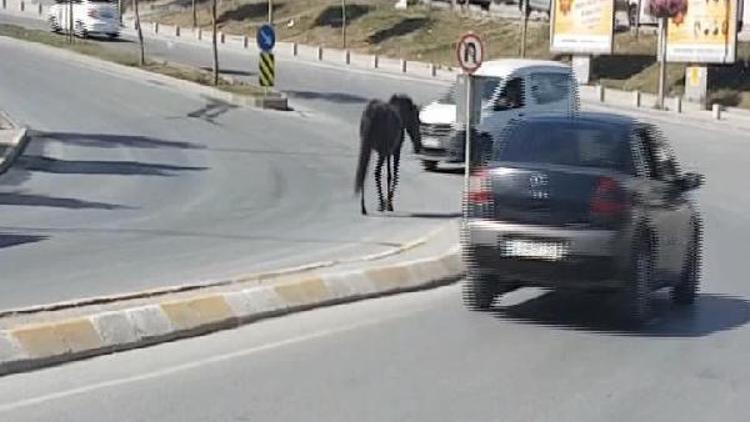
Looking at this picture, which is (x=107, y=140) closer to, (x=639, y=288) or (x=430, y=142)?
(x=430, y=142)

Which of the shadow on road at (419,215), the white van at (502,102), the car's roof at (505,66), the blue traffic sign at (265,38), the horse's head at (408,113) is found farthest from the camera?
the blue traffic sign at (265,38)

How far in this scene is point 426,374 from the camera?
10.2 m

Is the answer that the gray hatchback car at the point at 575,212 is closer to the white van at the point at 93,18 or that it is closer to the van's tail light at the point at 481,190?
the van's tail light at the point at 481,190

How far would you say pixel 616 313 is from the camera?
1331cm

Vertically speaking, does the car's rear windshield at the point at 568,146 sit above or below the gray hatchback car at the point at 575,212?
above

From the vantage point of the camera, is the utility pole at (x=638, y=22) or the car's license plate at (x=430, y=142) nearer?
the car's license plate at (x=430, y=142)

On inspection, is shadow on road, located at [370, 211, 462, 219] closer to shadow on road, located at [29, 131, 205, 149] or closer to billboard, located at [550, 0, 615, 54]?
shadow on road, located at [29, 131, 205, 149]

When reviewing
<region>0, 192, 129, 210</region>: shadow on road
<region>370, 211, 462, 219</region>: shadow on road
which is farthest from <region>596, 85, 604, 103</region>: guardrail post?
<region>0, 192, 129, 210</region>: shadow on road

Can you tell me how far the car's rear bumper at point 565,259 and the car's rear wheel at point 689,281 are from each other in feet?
6.45

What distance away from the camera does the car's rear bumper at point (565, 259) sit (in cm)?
1215

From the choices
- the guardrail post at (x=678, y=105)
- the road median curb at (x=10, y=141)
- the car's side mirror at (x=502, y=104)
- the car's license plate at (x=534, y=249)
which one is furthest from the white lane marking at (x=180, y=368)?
the guardrail post at (x=678, y=105)

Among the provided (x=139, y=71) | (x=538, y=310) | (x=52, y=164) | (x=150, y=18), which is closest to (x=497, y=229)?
(x=538, y=310)

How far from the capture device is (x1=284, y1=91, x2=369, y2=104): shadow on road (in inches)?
1892

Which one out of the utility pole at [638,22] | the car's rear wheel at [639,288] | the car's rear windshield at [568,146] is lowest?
the car's rear wheel at [639,288]
